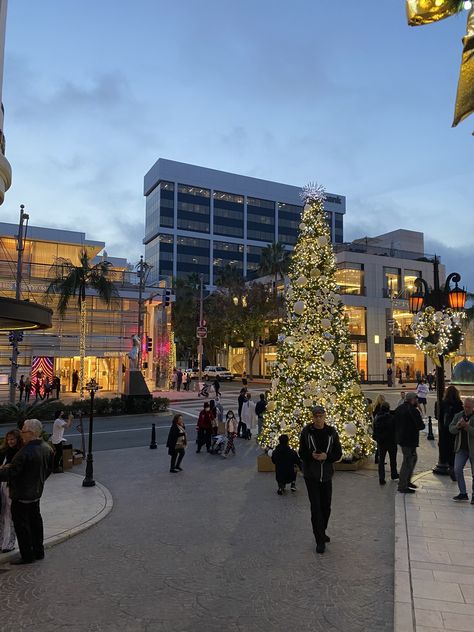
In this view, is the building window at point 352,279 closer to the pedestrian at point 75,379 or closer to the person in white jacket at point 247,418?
the pedestrian at point 75,379

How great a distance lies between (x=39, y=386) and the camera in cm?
2931

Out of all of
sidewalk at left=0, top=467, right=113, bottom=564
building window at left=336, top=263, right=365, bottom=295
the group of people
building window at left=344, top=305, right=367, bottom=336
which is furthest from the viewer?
building window at left=344, top=305, right=367, bottom=336

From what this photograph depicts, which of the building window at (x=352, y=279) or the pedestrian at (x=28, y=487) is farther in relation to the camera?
the building window at (x=352, y=279)

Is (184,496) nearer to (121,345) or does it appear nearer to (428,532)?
(428,532)

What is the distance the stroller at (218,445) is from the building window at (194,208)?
9469 centimetres

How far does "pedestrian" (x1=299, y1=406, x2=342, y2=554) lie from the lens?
251 inches

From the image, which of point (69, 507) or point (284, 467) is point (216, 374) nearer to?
point (284, 467)

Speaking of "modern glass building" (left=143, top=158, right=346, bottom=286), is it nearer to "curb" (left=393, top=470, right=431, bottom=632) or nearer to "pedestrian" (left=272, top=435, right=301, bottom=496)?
"pedestrian" (left=272, top=435, right=301, bottom=496)

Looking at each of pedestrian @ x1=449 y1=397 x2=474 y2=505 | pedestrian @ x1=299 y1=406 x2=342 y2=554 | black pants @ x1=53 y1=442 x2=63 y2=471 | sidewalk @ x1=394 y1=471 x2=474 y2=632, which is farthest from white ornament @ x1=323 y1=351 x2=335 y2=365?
black pants @ x1=53 y1=442 x2=63 y2=471

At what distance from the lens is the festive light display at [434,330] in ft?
39.9

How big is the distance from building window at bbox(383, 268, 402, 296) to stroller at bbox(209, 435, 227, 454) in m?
47.3

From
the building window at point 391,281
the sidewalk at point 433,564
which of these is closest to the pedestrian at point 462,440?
the sidewalk at point 433,564

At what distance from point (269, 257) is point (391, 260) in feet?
49.2

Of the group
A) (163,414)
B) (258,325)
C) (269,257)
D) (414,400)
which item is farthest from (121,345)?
(414,400)
